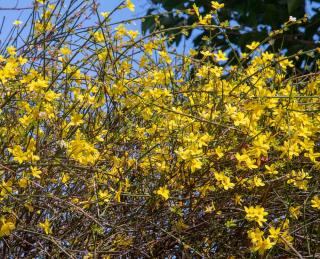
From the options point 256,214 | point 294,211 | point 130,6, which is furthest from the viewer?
point 130,6

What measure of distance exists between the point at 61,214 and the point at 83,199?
0.09 meters

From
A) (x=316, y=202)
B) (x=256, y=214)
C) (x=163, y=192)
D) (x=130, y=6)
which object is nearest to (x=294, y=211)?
(x=316, y=202)

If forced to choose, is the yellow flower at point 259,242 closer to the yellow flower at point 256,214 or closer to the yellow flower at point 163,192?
the yellow flower at point 256,214

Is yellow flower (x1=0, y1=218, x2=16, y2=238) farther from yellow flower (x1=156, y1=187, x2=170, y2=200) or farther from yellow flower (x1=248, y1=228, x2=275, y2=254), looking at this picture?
yellow flower (x1=248, y1=228, x2=275, y2=254)

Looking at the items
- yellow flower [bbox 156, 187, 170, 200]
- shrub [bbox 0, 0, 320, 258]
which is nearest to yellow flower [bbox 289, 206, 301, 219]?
shrub [bbox 0, 0, 320, 258]

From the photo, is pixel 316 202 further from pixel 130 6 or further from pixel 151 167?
pixel 130 6

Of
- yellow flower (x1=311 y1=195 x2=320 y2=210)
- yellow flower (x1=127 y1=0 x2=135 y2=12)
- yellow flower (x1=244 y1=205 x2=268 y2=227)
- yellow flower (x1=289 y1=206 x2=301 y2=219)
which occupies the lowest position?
yellow flower (x1=289 y1=206 x2=301 y2=219)

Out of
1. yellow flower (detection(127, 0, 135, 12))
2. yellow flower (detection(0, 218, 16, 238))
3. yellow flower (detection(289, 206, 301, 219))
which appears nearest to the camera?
yellow flower (detection(0, 218, 16, 238))

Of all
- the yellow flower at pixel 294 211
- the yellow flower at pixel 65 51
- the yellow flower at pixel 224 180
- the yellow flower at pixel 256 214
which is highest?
Result: the yellow flower at pixel 65 51

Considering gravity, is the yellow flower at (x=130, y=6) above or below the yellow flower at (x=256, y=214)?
above

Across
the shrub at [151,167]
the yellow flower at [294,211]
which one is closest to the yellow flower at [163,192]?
the shrub at [151,167]

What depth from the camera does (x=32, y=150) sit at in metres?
2.31

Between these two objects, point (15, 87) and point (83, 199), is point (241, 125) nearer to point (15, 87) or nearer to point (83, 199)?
point (83, 199)

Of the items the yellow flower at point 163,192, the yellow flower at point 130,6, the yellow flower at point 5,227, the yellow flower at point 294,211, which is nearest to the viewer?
the yellow flower at point 5,227
